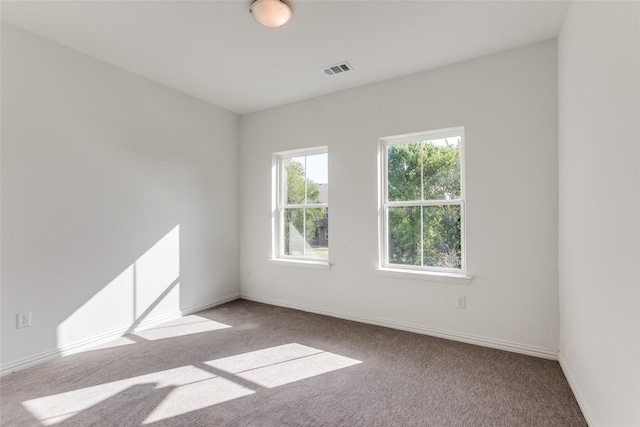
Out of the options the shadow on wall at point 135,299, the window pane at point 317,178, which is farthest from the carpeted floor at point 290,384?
the window pane at point 317,178

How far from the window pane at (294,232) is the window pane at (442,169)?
5.63 ft

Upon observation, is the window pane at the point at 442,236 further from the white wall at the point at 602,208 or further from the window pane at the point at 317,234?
the window pane at the point at 317,234

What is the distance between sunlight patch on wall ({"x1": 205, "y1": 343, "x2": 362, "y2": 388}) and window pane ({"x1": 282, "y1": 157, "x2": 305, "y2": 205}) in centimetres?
201

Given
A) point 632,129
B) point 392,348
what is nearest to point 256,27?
point 632,129

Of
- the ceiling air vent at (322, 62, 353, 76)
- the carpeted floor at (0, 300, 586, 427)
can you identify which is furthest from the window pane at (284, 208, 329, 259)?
the ceiling air vent at (322, 62, 353, 76)

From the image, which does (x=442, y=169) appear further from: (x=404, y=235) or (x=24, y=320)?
(x=24, y=320)

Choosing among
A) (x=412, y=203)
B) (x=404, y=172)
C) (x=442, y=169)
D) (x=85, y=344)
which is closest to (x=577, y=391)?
(x=412, y=203)

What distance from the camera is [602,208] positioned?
5.14 ft

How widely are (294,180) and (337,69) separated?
1609 millimetres

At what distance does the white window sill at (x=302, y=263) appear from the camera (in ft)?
12.4

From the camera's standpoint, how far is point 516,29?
244 cm

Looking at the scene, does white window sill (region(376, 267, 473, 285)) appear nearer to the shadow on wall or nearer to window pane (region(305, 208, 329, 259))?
window pane (region(305, 208, 329, 259))

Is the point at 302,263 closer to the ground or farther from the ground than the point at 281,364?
farther from the ground

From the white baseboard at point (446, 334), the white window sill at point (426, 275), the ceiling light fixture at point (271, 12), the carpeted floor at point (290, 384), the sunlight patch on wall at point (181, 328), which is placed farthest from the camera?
the sunlight patch on wall at point (181, 328)
